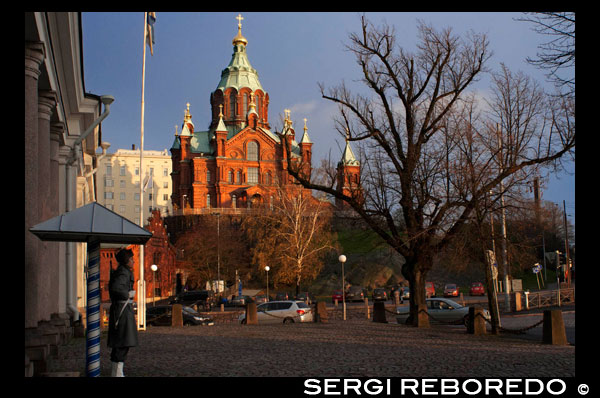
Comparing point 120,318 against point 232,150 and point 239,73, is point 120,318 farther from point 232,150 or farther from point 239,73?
point 239,73

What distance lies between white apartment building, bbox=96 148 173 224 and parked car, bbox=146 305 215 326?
9653cm

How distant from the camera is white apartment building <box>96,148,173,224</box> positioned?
128875 mm

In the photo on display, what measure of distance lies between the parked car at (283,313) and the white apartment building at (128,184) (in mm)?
97059

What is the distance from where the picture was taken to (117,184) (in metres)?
130

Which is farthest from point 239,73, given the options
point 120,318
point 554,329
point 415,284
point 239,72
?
point 120,318

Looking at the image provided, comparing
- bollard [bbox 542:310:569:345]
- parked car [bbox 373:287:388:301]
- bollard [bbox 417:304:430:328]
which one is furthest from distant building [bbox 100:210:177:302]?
bollard [bbox 542:310:569:345]

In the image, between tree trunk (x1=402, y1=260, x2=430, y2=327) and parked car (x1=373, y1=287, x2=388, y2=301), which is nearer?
tree trunk (x1=402, y1=260, x2=430, y2=327)

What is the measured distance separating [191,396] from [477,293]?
5258 cm

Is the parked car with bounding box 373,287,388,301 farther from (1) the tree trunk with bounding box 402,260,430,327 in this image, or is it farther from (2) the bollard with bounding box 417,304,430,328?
(2) the bollard with bounding box 417,304,430,328

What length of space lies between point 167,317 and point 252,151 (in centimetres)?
5827

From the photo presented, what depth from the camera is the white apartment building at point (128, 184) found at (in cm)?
12888

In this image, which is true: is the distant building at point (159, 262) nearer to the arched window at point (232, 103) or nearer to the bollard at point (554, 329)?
the arched window at point (232, 103)

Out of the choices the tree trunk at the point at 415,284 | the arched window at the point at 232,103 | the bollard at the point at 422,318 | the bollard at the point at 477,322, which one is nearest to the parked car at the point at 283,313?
the tree trunk at the point at 415,284

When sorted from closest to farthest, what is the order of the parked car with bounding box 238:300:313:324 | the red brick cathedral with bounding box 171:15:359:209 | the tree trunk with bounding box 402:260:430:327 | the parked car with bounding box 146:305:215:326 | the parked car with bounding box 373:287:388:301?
the tree trunk with bounding box 402:260:430:327 < the parked car with bounding box 146:305:215:326 < the parked car with bounding box 238:300:313:324 < the parked car with bounding box 373:287:388:301 < the red brick cathedral with bounding box 171:15:359:209
